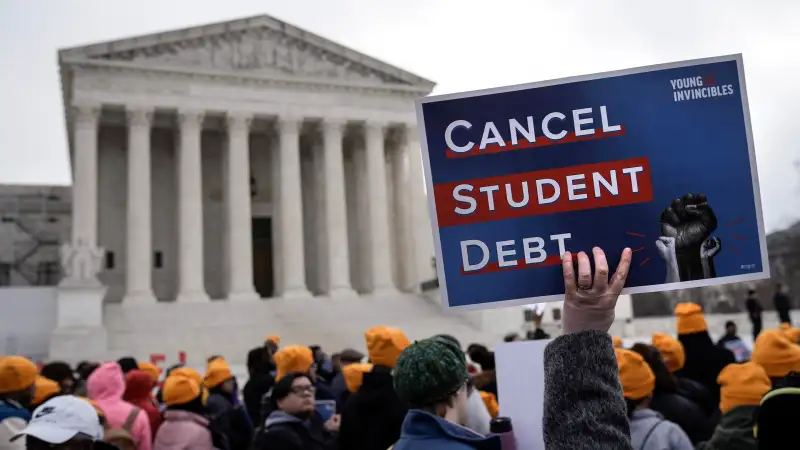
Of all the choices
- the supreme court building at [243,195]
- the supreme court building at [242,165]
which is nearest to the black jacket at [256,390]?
the supreme court building at [243,195]

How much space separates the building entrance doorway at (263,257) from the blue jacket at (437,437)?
39.2 m

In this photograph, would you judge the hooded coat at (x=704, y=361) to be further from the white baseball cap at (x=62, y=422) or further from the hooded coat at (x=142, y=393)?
the white baseball cap at (x=62, y=422)

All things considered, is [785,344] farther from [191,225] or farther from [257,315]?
[191,225]

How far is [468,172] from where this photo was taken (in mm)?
3021

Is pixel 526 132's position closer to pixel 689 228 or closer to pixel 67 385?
pixel 689 228

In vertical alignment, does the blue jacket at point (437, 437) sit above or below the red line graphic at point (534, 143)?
below

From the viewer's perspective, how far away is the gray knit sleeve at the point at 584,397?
208 cm

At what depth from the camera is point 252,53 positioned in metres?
37.8

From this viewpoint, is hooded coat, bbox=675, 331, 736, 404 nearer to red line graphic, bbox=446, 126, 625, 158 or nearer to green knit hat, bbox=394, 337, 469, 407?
green knit hat, bbox=394, 337, 469, 407

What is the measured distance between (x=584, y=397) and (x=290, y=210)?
36.0 metres

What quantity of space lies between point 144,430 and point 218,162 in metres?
35.8

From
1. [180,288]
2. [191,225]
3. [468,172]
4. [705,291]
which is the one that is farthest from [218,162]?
[468,172]

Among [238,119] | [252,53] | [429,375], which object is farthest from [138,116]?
[429,375]

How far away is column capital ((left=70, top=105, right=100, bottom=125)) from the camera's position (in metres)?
34.2
